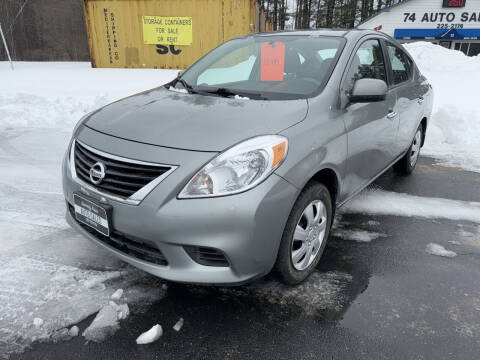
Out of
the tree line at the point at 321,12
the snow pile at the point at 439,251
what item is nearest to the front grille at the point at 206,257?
the snow pile at the point at 439,251

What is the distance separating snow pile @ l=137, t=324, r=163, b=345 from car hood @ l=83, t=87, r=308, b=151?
39.7 inches

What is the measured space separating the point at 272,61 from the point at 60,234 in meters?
2.24

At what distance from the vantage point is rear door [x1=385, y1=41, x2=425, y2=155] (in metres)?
3.42

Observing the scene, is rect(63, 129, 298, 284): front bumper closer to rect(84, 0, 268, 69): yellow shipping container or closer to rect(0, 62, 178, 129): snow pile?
rect(0, 62, 178, 129): snow pile

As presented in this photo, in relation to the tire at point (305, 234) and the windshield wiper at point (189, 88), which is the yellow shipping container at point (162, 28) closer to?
the windshield wiper at point (189, 88)

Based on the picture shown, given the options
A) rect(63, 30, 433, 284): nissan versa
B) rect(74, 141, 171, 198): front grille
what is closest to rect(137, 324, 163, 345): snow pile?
rect(63, 30, 433, 284): nissan versa

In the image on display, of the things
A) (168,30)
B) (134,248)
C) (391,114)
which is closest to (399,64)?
(391,114)

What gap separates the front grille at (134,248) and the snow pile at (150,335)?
36cm

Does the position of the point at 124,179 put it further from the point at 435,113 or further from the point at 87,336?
the point at 435,113

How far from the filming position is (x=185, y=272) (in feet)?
6.21

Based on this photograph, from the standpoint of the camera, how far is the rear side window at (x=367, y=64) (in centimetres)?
272

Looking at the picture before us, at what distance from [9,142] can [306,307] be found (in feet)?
16.9

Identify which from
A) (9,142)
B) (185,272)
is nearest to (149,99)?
(185,272)

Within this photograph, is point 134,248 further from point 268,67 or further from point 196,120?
point 268,67
